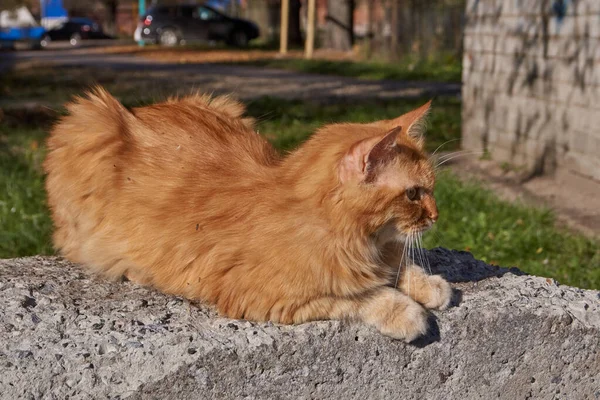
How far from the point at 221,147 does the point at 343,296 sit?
33.6 inches

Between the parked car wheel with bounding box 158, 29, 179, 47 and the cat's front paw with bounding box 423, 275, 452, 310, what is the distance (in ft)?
104

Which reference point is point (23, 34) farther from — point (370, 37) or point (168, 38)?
point (370, 37)

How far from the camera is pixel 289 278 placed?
8.69 ft

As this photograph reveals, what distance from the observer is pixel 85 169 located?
10.8 ft

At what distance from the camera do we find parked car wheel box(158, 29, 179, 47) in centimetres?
3356

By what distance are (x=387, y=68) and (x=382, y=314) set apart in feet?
53.1

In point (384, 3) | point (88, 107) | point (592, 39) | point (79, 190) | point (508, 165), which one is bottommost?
point (508, 165)

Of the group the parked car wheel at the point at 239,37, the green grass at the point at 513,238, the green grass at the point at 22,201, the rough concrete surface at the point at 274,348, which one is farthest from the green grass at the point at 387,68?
the rough concrete surface at the point at 274,348

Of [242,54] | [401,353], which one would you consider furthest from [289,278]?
[242,54]

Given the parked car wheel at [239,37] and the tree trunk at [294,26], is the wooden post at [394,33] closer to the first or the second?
the tree trunk at [294,26]

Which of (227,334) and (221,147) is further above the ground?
(221,147)

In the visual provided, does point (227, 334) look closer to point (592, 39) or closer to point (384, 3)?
point (592, 39)

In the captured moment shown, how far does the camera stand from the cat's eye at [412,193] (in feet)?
8.66

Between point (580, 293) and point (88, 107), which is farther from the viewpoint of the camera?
point (88, 107)
